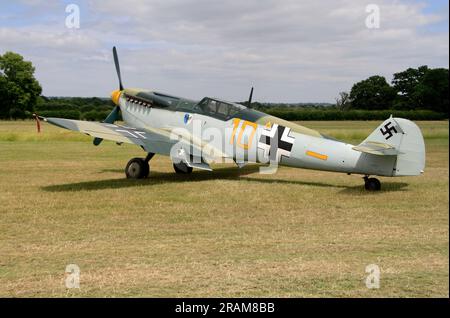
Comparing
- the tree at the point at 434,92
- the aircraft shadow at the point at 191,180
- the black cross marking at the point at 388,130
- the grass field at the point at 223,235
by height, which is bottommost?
the grass field at the point at 223,235

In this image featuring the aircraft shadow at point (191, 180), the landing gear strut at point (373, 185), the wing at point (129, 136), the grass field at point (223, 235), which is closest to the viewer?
the grass field at point (223, 235)

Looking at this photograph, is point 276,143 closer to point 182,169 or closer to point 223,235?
point 182,169

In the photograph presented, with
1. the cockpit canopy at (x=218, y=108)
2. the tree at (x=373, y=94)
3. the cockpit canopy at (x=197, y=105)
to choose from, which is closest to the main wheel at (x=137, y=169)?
the cockpit canopy at (x=197, y=105)

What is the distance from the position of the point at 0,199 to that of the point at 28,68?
6210cm

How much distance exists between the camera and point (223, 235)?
637 centimetres

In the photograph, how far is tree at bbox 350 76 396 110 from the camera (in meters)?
12.0

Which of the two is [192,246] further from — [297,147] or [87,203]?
[297,147]

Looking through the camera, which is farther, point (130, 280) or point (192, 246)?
point (192, 246)

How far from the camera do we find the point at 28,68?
6538 centimetres

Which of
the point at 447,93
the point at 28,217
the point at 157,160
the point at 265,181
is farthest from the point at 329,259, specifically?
the point at 157,160

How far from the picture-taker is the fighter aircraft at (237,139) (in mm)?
8844

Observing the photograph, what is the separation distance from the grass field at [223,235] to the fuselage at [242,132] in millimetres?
590

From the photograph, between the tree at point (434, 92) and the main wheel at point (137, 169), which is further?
the main wheel at point (137, 169)

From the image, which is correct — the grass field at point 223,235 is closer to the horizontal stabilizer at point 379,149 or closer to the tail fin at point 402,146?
the tail fin at point 402,146
